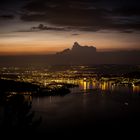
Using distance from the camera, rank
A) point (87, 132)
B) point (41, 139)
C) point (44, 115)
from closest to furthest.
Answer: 1. point (41, 139)
2. point (87, 132)
3. point (44, 115)

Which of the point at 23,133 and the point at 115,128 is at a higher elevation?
the point at 23,133

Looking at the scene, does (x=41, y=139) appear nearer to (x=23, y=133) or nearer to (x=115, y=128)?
(x=115, y=128)

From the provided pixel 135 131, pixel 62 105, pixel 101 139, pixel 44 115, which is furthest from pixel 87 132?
pixel 62 105

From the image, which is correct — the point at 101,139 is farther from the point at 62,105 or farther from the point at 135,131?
the point at 62,105

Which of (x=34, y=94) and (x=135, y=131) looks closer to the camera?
(x=135, y=131)

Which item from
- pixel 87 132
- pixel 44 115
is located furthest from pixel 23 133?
pixel 44 115

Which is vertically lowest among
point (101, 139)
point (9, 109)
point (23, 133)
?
point (101, 139)

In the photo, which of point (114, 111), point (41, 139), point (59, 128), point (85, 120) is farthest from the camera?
point (114, 111)

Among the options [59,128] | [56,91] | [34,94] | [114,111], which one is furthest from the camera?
[56,91]

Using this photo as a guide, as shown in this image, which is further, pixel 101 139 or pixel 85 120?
pixel 85 120
